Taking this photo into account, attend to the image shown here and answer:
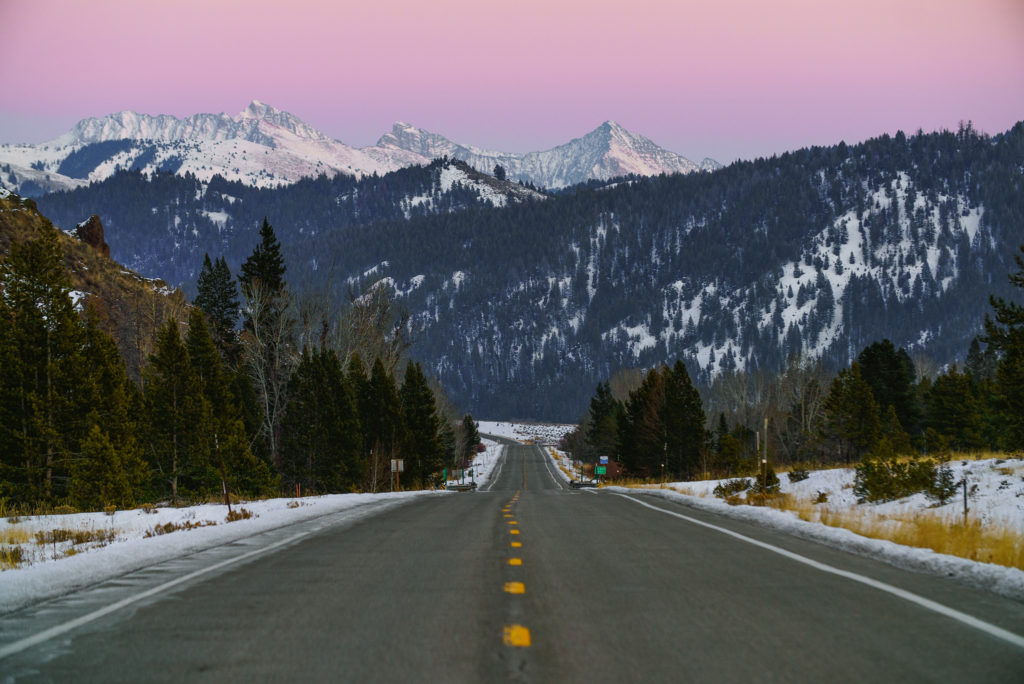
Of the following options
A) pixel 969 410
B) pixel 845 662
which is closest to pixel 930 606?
pixel 845 662

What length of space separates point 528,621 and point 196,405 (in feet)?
127

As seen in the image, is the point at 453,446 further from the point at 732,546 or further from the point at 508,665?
the point at 508,665

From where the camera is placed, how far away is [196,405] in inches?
1663

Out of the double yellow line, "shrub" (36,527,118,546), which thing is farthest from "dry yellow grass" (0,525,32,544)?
the double yellow line

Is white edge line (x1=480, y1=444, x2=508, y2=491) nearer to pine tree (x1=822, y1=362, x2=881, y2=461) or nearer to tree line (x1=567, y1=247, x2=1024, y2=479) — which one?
tree line (x1=567, y1=247, x2=1024, y2=479)

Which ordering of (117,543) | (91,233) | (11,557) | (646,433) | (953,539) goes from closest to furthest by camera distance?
(11,557) → (953,539) → (117,543) → (646,433) → (91,233)

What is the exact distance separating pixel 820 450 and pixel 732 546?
264 ft

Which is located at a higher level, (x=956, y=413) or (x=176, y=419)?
(x=176, y=419)

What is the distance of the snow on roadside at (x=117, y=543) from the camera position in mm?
8500

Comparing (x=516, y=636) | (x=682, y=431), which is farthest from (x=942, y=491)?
(x=682, y=431)

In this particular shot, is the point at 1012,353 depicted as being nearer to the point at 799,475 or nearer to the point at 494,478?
the point at 799,475

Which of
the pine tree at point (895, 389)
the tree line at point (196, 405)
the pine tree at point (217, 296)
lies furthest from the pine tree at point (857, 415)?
the pine tree at point (217, 296)

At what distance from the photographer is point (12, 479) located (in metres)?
31.0

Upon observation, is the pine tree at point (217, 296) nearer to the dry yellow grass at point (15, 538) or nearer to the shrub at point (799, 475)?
the shrub at point (799, 475)
